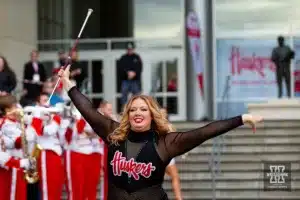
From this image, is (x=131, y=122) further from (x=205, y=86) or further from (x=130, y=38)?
(x=130, y=38)

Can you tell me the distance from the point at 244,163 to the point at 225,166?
1.15 ft

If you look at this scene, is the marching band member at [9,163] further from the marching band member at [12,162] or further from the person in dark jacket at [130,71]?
the person in dark jacket at [130,71]

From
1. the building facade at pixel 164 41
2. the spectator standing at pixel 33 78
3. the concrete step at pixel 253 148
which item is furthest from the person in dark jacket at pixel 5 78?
the building facade at pixel 164 41

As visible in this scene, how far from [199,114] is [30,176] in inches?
508

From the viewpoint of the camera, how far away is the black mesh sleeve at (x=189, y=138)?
5.79 m

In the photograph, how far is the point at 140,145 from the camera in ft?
19.4

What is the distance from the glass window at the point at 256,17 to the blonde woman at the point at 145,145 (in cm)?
1945

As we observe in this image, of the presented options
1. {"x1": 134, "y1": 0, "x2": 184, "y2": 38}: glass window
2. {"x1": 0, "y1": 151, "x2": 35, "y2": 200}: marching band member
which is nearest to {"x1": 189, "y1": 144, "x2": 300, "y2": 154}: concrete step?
{"x1": 0, "y1": 151, "x2": 35, "y2": 200}: marching band member

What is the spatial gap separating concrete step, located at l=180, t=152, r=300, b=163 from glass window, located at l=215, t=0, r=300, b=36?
908 cm

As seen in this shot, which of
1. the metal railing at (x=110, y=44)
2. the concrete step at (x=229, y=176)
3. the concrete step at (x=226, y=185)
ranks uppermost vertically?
the metal railing at (x=110, y=44)

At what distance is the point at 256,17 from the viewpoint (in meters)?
25.4

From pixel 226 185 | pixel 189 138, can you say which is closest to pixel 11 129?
pixel 189 138

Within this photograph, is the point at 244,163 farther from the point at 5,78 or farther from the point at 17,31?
the point at 17,31

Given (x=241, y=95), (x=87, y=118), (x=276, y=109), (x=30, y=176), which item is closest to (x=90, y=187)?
(x=30, y=176)
